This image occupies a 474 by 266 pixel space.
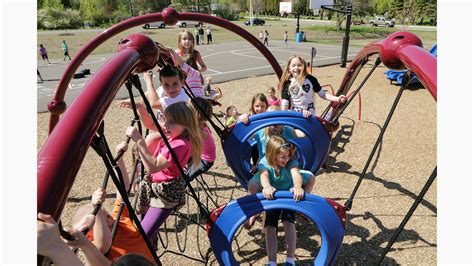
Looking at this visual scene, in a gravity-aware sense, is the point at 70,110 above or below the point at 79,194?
above

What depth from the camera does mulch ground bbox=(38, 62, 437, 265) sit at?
130 inches

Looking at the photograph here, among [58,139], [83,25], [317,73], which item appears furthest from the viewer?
[83,25]

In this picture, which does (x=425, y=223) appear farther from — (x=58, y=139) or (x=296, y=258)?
(x=58, y=139)

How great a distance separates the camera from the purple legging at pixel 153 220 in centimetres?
244

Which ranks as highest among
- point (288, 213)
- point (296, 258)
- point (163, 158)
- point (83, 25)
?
point (83, 25)

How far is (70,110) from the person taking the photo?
3.74 feet

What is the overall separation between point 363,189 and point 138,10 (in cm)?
4818

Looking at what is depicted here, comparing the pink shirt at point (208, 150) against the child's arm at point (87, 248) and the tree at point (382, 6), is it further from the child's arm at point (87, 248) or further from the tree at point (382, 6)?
the tree at point (382, 6)

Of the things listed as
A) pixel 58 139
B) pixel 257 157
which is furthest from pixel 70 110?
pixel 257 157

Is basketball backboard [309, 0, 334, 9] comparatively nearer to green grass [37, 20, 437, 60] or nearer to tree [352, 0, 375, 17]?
green grass [37, 20, 437, 60]

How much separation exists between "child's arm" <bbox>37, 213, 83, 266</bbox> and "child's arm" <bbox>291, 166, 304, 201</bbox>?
1815 mm

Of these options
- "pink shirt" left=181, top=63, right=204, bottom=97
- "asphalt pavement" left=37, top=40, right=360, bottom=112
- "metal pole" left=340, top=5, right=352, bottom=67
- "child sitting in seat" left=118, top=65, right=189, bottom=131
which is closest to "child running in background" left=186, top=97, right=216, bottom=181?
"child sitting in seat" left=118, top=65, right=189, bottom=131
